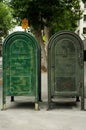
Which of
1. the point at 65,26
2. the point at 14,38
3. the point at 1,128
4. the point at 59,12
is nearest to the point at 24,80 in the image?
the point at 14,38

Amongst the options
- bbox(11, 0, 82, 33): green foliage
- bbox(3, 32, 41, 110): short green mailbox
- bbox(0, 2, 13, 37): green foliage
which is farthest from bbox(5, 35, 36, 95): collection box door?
bbox(0, 2, 13, 37): green foliage

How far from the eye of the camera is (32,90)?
8.55 m

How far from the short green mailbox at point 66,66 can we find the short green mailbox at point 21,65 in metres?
0.34

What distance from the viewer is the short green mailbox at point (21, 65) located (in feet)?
27.7

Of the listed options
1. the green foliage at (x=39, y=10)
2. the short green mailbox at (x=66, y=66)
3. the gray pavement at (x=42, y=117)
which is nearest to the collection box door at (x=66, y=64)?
the short green mailbox at (x=66, y=66)

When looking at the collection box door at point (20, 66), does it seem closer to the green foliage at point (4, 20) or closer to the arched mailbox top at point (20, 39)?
the arched mailbox top at point (20, 39)

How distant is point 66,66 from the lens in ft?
28.0

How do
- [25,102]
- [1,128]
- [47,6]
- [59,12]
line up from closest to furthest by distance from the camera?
1. [1,128]
2. [25,102]
3. [47,6]
4. [59,12]

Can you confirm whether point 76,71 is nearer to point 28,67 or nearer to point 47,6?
point 28,67

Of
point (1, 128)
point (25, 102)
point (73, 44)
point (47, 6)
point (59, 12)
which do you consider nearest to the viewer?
point (1, 128)

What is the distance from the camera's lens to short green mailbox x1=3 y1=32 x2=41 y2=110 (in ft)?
27.7

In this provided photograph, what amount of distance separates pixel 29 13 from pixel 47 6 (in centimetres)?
118

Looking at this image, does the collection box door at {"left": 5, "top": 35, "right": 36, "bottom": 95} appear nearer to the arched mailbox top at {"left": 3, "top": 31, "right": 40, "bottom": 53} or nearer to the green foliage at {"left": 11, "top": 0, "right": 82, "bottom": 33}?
the arched mailbox top at {"left": 3, "top": 31, "right": 40, "bottom": 53}

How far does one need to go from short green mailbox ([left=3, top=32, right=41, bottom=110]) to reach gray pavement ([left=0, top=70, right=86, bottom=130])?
1.42ft
